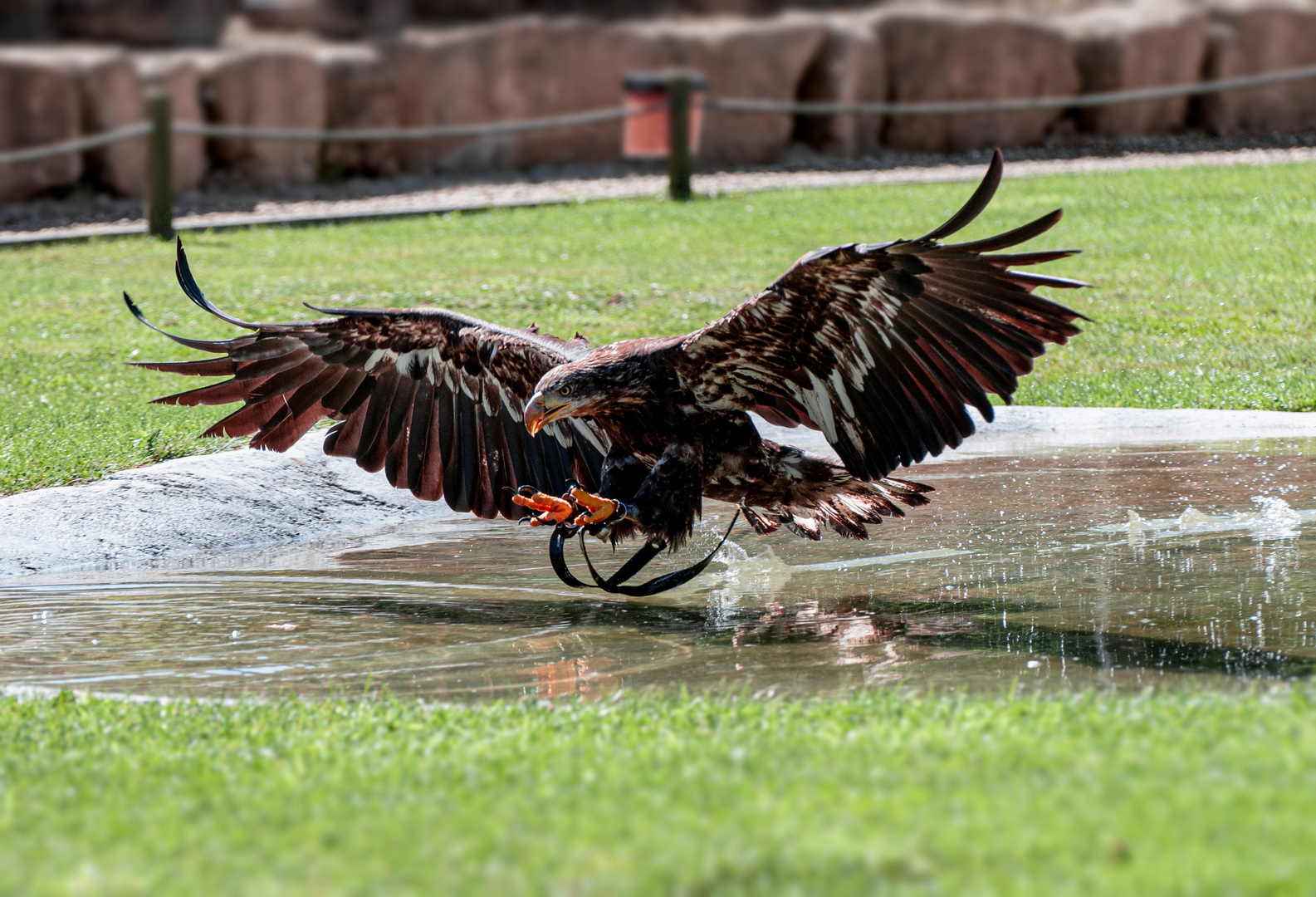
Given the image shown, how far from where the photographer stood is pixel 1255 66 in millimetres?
22594

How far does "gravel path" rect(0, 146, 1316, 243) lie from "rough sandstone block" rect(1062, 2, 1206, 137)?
4.43 feet

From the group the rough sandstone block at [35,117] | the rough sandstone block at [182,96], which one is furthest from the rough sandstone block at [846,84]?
the rough sandstone block at [35,117]

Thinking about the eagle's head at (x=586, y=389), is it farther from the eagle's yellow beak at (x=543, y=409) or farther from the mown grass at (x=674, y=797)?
the mown grass at (x=674, y=797)

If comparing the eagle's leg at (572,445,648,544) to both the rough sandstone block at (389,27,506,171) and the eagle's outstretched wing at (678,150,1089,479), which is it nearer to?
the eagle's outstretched wing at (678,150,1089,479)

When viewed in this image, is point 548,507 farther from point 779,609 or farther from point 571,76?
point 571,76

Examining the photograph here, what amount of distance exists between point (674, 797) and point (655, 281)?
9.92m

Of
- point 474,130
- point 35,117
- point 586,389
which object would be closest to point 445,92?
point 474,130

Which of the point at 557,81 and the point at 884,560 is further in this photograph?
the point at 557,81

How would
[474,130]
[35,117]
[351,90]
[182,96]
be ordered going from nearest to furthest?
[474,130] < [35,117] < [182,96] < [351,90]

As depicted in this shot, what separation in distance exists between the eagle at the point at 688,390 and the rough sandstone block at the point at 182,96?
43.6 feet

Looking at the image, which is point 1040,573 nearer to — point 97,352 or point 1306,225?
point 97,352

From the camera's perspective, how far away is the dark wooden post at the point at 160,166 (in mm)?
16094

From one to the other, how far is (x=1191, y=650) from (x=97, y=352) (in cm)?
786

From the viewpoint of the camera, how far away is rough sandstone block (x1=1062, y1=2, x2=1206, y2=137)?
72.7ft
